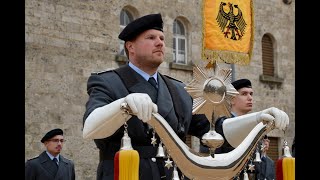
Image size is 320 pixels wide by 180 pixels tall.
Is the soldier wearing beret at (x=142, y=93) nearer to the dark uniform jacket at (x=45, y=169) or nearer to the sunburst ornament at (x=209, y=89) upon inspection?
the sunburst ornament at (x=209, y=89)

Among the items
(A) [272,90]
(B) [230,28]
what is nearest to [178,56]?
(A) [272,90]

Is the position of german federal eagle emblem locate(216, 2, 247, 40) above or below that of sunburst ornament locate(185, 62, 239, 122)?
above

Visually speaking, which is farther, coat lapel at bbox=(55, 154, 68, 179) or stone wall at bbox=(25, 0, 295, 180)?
stone wall at bbox=(25, 0, 295, 180)

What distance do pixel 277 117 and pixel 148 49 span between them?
2.78 ft

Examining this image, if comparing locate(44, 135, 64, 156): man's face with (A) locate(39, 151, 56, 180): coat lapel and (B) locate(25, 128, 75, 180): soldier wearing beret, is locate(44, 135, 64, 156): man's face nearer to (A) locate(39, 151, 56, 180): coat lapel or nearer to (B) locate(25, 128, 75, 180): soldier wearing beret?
(B) locate(25, 128, 75, 180): soldier wearing beret

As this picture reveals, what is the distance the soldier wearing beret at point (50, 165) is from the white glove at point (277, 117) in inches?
253

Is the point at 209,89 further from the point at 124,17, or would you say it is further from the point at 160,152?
the point at 124,17

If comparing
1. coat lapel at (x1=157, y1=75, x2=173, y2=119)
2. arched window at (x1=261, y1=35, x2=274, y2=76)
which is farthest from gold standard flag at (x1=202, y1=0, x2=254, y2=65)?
arched window at (x1=261, y1=35, x2=274, y2=76)

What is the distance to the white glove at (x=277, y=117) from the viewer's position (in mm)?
4176

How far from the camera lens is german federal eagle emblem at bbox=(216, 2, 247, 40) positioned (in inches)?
280

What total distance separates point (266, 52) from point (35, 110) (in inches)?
336

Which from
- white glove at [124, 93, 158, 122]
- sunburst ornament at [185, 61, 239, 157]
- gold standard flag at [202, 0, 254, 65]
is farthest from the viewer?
gold standard flag at [202, 0, 254, 65]

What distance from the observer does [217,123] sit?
4516mm
